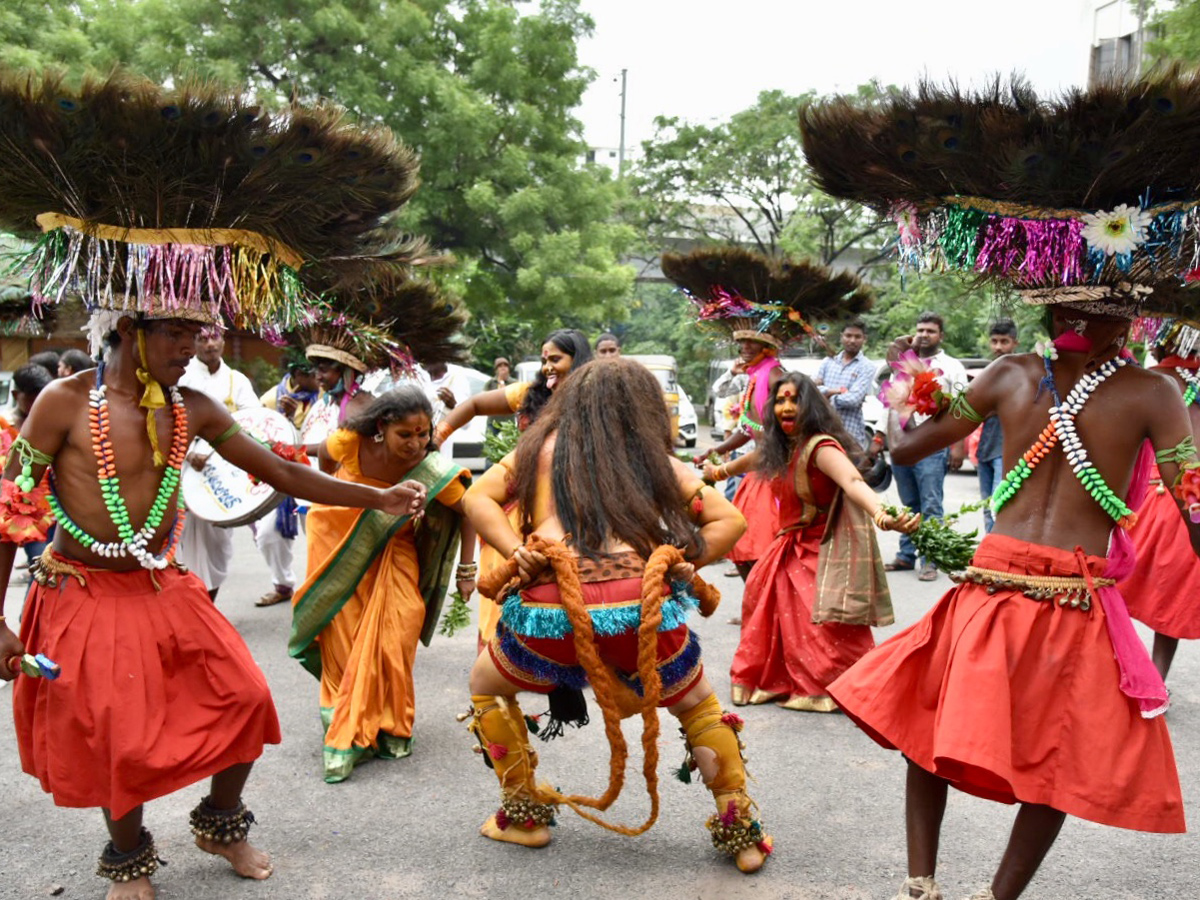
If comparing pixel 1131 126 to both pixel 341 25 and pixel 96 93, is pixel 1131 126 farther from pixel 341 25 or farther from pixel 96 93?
pixel 341 25

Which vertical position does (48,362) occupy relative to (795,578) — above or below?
above

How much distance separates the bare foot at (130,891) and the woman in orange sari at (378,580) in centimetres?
118

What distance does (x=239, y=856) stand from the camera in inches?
148

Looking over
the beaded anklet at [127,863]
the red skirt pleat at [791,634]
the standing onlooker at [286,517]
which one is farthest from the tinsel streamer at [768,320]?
the beaded anklet at [127,863]

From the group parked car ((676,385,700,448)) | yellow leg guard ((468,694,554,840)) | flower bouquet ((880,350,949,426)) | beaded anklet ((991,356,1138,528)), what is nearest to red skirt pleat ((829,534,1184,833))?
beaded anklet ((991,356,1138,528))

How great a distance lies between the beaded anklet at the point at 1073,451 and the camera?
10.5 ft

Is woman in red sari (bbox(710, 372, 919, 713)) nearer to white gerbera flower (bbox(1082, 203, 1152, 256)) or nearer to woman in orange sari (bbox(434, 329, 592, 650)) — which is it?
woman in orange sari (bbox(434, 329, 592, 650))

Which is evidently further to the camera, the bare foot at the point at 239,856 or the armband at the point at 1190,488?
the bare foot at the point at 239,856

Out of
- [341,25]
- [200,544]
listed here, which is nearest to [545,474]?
[200,544]

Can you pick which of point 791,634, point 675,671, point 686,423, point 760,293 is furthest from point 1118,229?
point 686,423

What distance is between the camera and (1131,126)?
302 cm

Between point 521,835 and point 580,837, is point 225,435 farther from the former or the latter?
point 580,837

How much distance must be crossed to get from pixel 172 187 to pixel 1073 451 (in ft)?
9.07

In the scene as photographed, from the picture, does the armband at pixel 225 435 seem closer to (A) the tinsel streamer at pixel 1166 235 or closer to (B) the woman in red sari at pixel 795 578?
(B) the woman in red sari at pixel 795 578
